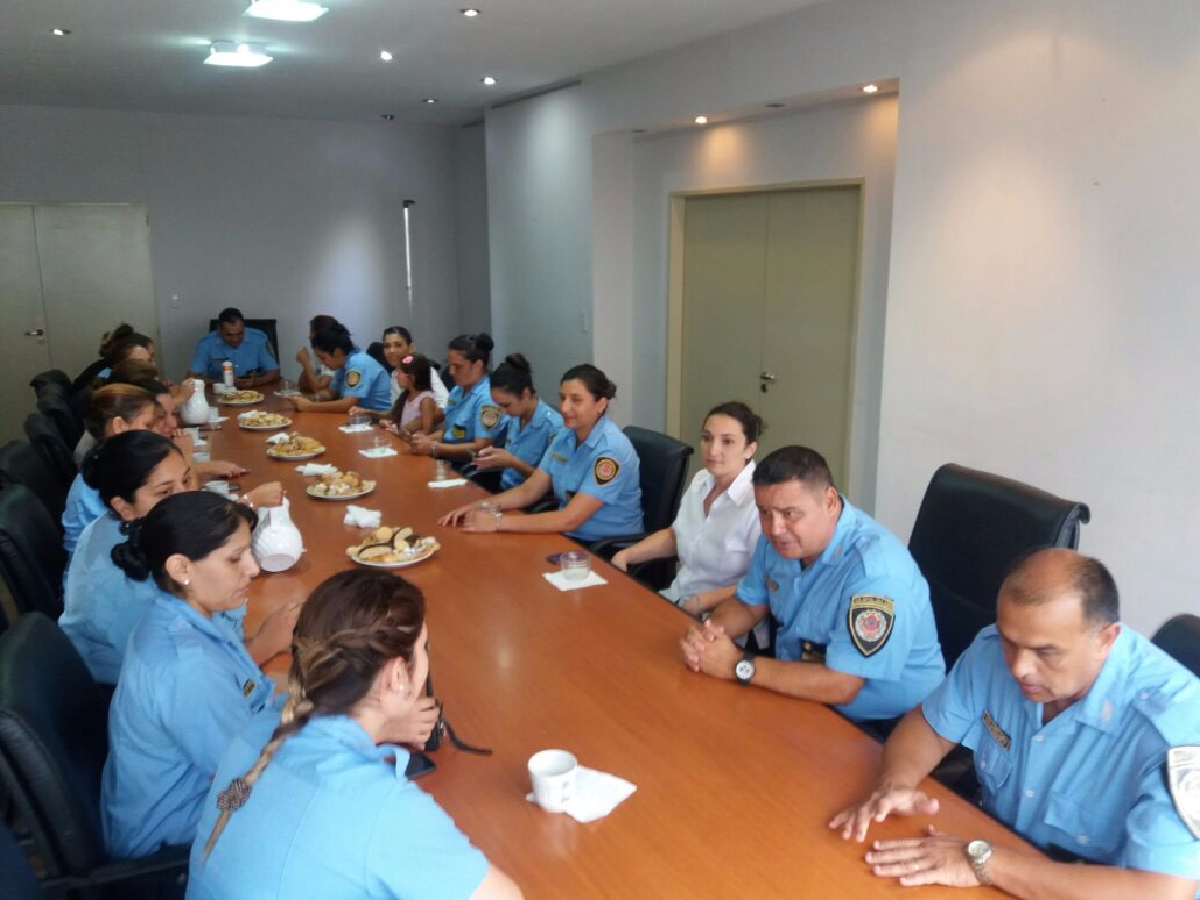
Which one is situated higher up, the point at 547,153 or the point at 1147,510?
the point at 547,153

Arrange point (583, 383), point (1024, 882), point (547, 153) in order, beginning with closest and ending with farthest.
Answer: point (1024, 882) → point (583, 383) → point (547, 153)

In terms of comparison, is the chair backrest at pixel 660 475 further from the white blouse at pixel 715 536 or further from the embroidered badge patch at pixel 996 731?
the embroidered badge patch at pixel 996 731

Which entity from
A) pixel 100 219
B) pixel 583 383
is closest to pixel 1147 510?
pixel 583 383

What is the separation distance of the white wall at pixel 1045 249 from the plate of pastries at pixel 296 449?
9.23ft

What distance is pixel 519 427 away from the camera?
441 cm

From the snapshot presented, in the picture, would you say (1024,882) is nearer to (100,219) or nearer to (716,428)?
(716,428)

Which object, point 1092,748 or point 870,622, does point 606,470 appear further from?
point 1092,748

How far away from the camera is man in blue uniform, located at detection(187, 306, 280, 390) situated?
746 cm

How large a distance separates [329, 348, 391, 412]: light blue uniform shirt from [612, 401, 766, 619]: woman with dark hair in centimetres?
358

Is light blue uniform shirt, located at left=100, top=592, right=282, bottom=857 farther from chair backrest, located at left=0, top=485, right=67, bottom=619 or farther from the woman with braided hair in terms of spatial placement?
chair backrest, located at left=0, top=485, right=67, bottom=619

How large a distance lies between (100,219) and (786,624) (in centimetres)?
817

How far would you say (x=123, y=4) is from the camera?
447cm

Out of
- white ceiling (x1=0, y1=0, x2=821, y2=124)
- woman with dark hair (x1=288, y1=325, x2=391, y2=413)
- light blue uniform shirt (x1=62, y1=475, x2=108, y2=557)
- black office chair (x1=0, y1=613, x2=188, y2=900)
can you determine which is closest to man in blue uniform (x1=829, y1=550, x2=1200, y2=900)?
black office chair (x1=0, y1=613, x2=188, y2=900)

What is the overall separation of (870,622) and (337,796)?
1226 millimetres
